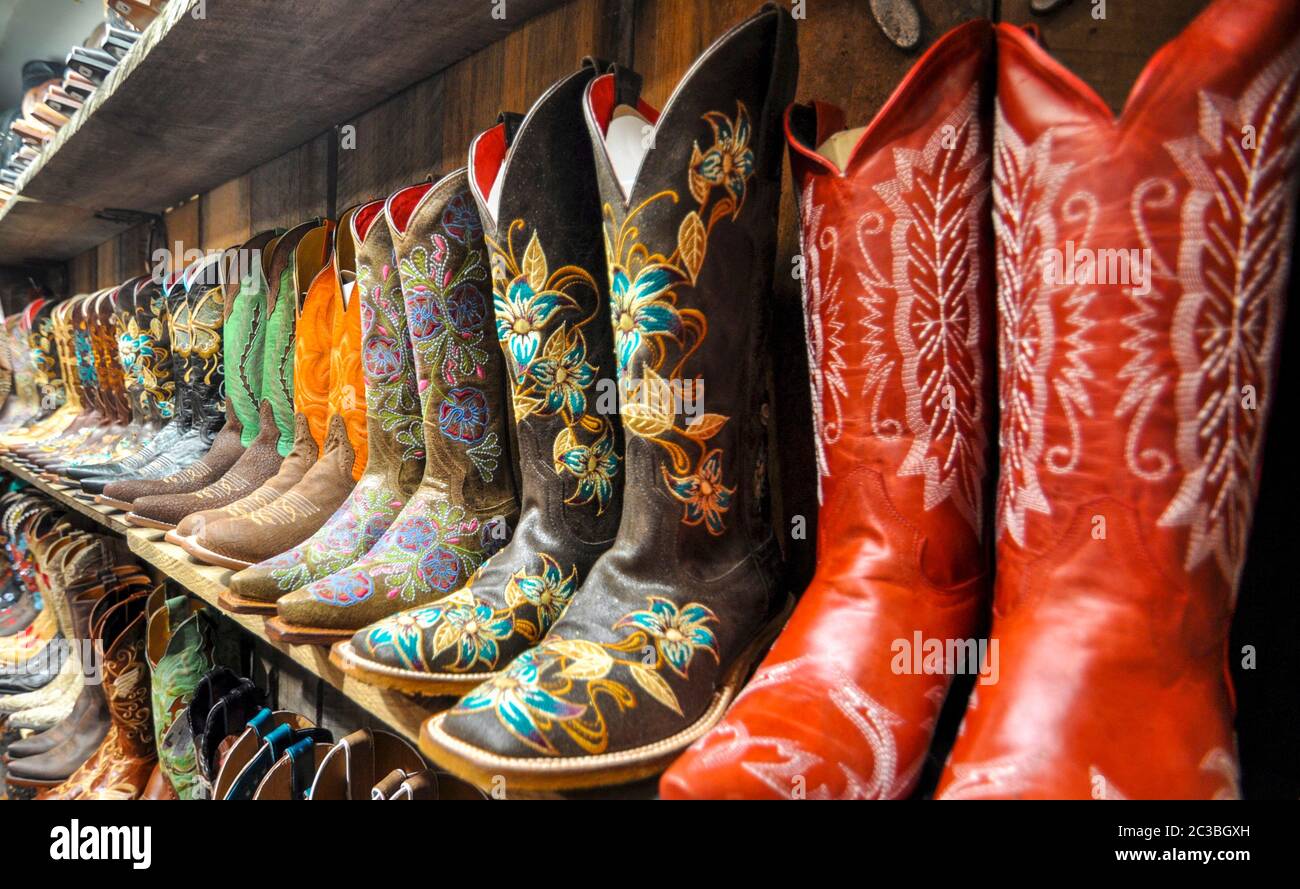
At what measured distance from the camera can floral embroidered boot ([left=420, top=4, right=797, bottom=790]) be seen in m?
0.65

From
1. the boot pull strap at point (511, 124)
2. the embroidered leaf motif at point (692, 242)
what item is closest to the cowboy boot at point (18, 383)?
the boot pull strap at point (511, 124)

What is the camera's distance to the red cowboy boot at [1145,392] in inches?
18.5

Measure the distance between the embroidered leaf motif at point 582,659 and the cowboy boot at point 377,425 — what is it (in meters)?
0.52

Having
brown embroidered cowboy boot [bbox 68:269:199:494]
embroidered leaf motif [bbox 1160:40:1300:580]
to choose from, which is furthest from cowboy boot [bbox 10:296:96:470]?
embroidered leaf motif [bbox 1160:40:1300:580]

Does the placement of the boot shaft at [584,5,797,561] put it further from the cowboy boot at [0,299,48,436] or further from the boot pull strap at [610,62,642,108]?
the cowboy boot at [0,299,48,436]

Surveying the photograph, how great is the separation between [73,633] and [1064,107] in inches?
112

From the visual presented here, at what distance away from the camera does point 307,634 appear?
0.89 metres

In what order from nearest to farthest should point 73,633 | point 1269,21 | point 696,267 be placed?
1. point 1269,21
2. point 696,267
3. point 73,633

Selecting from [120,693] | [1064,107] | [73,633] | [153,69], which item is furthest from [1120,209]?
[73,633]

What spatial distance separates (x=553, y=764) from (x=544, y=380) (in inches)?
15.7

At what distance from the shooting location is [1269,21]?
1.50 feet

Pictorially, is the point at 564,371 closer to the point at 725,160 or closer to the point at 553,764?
the point at 725,160

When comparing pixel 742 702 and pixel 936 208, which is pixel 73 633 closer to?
pixel 742 702

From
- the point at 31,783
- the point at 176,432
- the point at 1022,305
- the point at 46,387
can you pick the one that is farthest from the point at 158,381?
the point at 1022,305
